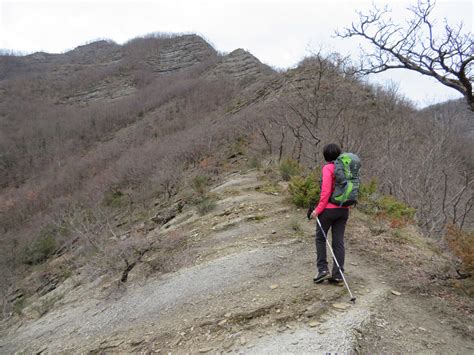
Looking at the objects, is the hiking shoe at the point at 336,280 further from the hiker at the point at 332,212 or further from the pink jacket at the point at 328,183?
the pink jacket at the point at 328,183

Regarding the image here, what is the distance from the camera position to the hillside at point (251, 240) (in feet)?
13.2

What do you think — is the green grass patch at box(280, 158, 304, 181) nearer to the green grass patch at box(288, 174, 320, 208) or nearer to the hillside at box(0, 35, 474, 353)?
the hillside at box(0, 35, 474, 353)

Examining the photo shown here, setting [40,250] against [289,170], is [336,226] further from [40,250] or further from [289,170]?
[40,250]

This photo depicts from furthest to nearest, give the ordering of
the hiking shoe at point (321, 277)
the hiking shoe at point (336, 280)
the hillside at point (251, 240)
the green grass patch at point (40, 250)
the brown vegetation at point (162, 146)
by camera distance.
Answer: the green grass patch at point (40, 250) → the brown vegetation at point (162, 146) → the hiking shoe at point (321, 277) → the hiking shoe at point (336, 280) → the hillside at point (251, 240)

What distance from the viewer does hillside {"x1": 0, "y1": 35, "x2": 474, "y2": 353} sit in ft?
13.2

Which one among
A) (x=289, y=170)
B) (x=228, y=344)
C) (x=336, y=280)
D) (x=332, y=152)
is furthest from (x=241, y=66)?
(x=228, y=344)

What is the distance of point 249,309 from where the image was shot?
4.39 m

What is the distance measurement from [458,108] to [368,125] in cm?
549

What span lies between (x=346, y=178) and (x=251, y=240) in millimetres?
3109

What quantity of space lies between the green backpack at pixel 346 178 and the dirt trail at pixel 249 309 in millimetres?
1190

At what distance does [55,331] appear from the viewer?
6.20m

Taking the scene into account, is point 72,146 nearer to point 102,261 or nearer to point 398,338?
point 102,261

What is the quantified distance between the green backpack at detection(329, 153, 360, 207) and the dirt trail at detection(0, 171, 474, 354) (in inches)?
46.9

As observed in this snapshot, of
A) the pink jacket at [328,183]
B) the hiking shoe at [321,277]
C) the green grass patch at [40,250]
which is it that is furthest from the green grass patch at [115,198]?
the pink jacket at [328,183]
